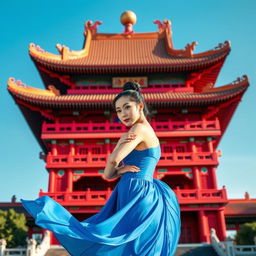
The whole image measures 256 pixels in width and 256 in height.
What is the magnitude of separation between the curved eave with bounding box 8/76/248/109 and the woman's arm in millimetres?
14023

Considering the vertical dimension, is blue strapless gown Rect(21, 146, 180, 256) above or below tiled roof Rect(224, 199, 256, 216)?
below

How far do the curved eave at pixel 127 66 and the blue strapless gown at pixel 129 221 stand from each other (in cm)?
1656

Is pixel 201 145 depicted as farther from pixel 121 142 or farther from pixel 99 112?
pixel 121 142

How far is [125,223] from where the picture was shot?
253 centimetres

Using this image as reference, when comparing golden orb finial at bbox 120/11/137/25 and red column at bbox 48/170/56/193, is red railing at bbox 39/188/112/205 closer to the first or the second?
red column at bbox 48/170/56/193

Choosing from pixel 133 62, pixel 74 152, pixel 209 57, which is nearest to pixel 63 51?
pixel 133 62

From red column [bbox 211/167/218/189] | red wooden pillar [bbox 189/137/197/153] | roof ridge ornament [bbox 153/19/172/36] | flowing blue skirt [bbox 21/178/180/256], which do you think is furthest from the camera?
roof ridge ornament [bbox 153/19/172/36]

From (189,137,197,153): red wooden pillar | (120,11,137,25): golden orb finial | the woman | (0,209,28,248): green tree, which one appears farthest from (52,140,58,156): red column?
the woman

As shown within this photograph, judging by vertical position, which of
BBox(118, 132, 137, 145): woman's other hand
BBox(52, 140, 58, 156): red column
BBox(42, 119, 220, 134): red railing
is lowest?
BBox(118, 132, 137, 145): woman's other hand

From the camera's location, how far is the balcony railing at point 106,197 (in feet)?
48.8

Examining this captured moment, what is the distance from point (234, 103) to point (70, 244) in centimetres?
1738

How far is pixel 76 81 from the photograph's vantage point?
65.7ft

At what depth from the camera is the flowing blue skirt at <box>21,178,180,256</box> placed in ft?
7.31

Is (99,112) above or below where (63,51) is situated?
below
